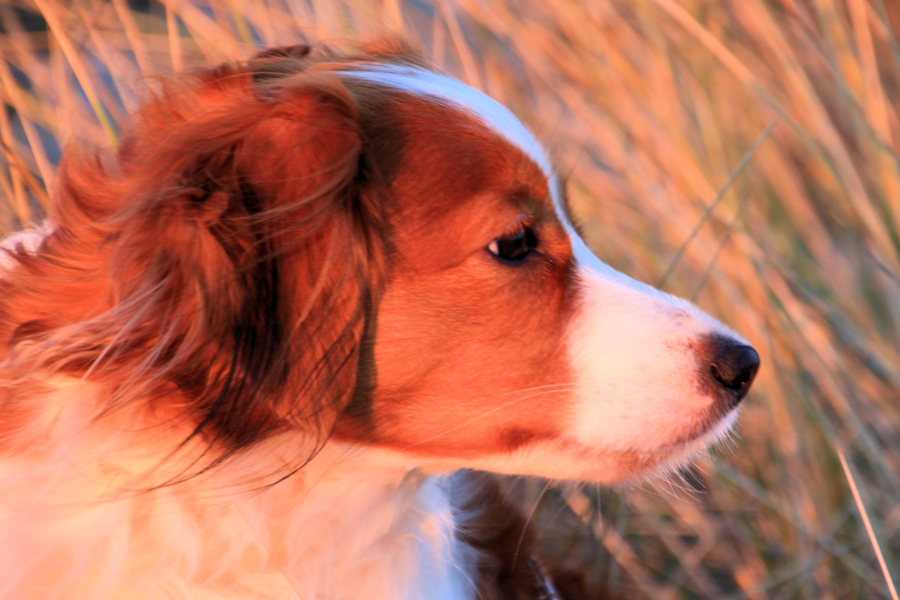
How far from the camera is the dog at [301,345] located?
1.28 meters

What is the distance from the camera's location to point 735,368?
1.50 metres

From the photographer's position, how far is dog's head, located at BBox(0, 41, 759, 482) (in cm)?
127

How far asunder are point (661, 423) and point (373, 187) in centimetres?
70

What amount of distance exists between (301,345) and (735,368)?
32.7 inches

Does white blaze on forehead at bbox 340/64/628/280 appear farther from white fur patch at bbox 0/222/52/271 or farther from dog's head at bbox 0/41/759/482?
white fur patch at bbox 0/222/52/271

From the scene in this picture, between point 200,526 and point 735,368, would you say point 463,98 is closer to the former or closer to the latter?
point 735,368

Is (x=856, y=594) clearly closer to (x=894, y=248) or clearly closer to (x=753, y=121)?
(x=894, y=248)

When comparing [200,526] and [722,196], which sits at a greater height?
[722,196]

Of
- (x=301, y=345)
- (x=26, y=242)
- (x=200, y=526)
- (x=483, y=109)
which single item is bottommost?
(x=200, y=526)

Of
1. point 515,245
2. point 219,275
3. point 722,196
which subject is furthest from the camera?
point 722,196

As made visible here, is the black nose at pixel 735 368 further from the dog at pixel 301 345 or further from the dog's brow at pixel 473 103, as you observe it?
the dog's brow at pixel 473 103

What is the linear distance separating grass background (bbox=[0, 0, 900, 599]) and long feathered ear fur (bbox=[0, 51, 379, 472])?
3.86 ft

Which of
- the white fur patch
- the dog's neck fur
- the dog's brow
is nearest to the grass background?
the white fur patch

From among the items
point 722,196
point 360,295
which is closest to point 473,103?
point 360,295
